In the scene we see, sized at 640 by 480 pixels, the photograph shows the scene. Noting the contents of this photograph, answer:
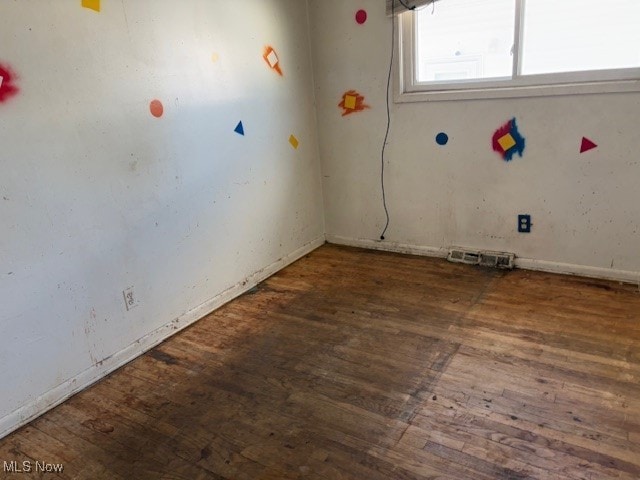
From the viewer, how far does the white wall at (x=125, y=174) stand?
6.18 feet

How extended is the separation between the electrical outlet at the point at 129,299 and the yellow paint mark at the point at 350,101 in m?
1.98

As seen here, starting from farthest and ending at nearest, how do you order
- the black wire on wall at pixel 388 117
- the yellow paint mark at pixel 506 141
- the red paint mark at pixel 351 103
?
the red paint mark at pixel 351 103, the black wire on wall at pixel 388 117, the yellow paint mark at pixel 506 141

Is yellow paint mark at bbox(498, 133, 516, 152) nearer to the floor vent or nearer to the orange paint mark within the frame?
the floor vent

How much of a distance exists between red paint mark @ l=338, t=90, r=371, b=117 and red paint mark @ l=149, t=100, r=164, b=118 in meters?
1.45

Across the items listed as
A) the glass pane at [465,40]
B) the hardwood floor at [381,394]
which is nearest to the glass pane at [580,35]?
the glass pane at [465,40]

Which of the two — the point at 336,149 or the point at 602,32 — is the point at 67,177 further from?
the point at 602,32

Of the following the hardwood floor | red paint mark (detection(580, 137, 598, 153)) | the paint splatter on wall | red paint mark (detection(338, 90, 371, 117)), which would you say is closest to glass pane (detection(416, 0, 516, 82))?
the paint splatter on wall

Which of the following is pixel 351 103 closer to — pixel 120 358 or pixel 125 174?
pixel 125 174

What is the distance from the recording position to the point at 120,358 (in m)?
2.32

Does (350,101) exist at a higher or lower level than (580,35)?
lower

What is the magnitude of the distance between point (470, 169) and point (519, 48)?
0.76 metres

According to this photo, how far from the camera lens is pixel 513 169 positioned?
2926mm

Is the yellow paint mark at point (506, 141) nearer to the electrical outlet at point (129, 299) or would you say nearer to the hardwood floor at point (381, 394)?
the hardwood floor at point (381, 394)

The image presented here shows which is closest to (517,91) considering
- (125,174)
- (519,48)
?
(519,48)
